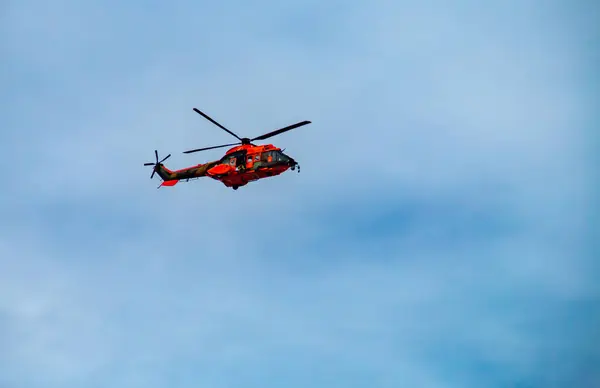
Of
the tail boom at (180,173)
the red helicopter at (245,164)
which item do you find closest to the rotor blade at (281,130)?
the red helicopter at (245,164)

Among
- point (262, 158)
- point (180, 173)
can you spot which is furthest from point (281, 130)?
point (180, 173)

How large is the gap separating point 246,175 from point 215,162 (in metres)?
5.41

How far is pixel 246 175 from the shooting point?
107812 mm

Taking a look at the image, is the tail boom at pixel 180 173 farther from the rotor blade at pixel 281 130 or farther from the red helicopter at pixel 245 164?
the rotor blade at pixel 281 130

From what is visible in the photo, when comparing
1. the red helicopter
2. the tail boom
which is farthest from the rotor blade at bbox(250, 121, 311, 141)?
the tail boom

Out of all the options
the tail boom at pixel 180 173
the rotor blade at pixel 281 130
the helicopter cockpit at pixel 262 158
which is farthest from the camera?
the tail boom at pixel 180 173

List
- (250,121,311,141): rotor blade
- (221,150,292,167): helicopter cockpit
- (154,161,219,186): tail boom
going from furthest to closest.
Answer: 1. (154,161,219,186): tail boom
2. (221,150,292,167): helicopter cockpit
3. (250,121,311,141): rotor blade

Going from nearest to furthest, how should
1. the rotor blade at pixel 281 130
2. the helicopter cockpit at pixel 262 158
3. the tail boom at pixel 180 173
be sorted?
the rotor blade at pixel 281 130, the helicopter cockpit at pixel 262 158, the tail boom at pixel 180 173

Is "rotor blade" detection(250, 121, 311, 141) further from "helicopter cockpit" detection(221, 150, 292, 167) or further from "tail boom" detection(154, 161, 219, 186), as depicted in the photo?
"tail boom" detection(154, 161, 219, 186)

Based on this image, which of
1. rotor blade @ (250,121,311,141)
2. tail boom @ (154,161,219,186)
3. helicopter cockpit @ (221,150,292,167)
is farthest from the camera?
tail boom @ (154,161,219,186)

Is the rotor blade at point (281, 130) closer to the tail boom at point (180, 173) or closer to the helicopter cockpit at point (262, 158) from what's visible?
the helicopter cockpit at point (262, 158)

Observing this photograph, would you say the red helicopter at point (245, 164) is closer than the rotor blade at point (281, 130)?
No

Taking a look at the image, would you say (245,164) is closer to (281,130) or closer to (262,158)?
(262,158)

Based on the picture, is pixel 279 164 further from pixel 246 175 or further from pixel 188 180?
pixel 188 180
